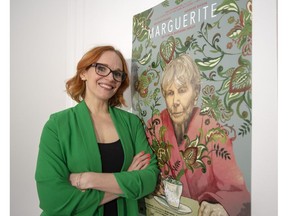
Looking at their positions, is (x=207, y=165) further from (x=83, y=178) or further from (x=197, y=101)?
(x=83, y=178)

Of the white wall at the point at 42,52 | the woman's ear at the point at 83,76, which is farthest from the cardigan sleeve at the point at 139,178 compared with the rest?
the white wall at the point at 42,52

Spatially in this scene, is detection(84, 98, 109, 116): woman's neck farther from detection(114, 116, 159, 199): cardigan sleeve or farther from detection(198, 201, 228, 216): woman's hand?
detection(198, 201, 228, 216): woman's hand

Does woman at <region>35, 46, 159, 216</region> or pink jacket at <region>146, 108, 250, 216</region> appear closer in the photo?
pink jacket at <region>146, 108, 250, 216</region>

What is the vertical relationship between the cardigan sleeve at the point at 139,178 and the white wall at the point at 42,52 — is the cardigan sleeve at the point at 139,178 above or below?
below

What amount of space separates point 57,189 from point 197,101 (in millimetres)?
852

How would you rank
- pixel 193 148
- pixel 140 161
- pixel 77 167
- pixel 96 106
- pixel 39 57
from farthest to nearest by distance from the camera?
pixel 39 57, pixel 96 106, pixel 140 161, pixel 77 167, pixel 193 148

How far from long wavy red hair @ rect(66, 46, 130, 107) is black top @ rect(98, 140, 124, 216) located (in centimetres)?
37

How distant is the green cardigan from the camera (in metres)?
1.27

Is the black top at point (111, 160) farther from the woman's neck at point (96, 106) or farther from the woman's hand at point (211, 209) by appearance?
the woman's hand at point (211, 209)

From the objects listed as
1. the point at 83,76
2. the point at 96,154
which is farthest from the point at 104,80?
the point at 96,154

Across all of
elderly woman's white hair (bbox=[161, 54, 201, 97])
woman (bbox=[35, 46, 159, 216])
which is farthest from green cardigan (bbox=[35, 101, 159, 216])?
elderly woman's white hair (bbox=[161, 54, 201, 97])

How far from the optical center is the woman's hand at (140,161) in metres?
1.44

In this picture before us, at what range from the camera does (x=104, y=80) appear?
1.49 meters
